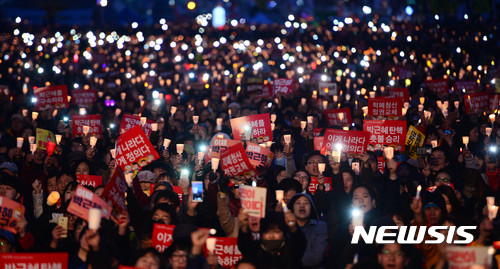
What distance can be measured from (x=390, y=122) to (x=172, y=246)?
4549 millimetres

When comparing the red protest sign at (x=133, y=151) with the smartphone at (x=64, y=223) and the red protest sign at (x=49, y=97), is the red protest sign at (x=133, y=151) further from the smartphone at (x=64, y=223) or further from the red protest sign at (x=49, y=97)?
the red protest sign at (x=49, y=97)

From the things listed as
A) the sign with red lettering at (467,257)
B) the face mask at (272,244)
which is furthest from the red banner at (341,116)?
the sign with red lettering at (467,257)

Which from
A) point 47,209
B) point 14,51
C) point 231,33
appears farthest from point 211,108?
point 231,33

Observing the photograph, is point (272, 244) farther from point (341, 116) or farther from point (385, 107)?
point (341, 116)

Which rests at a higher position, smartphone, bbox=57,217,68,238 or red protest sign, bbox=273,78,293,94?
red protest sign, bbox=273,78,293,94

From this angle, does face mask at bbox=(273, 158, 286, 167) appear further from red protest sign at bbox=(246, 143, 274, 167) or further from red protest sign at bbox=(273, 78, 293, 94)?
red protest sign at bbox=(273, 78, 293, 94)

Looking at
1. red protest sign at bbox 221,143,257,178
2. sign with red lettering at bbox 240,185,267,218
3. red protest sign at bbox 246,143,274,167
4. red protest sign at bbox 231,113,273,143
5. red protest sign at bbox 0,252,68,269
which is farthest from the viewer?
red protest sign at bbox 231,113,273,143

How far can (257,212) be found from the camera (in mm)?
5879

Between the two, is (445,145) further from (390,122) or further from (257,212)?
(257,212)

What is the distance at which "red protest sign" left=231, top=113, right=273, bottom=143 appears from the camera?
998 centimetres

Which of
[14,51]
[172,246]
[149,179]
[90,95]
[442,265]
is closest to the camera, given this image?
[442,265]

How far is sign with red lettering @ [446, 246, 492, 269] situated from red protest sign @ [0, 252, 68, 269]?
263 centimetres

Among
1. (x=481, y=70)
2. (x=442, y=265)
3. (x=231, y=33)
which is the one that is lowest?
(x=442, y=265)

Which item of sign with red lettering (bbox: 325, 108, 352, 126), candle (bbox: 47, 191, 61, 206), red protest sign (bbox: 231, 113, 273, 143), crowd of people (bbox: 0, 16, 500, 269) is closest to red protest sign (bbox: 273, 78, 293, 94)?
crowd of people (bbox: 0, 16, 500, 269)
